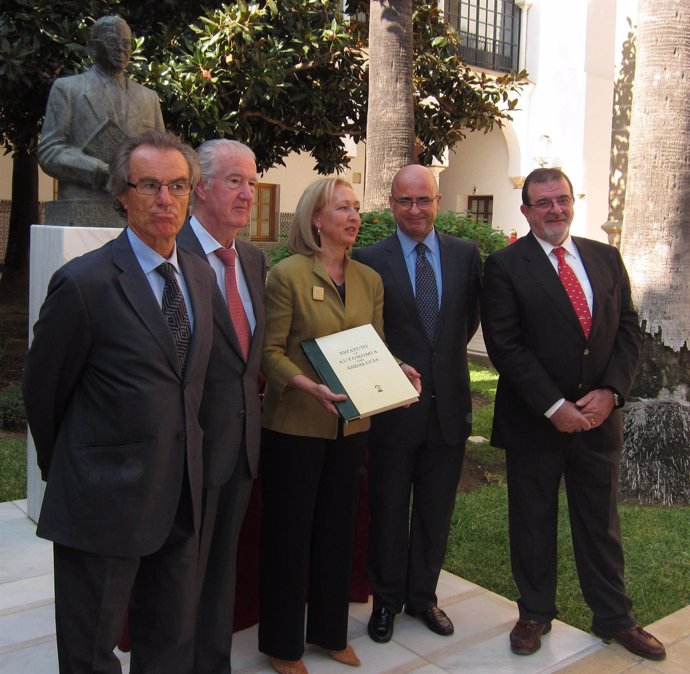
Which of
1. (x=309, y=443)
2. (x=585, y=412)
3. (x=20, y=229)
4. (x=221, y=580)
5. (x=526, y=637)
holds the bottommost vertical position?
(x=526, y=637)

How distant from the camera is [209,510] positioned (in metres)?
2.72

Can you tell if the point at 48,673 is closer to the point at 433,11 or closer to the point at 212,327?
the point at 212,327

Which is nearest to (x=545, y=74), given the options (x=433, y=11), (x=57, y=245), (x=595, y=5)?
(x=595, y=5)

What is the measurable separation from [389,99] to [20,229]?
9.52 metres

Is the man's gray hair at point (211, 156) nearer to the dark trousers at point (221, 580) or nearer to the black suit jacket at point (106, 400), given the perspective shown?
the black suit jacket at point (106, 400)

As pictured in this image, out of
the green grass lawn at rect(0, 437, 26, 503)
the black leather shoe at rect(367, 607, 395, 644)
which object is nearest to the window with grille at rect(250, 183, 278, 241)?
the green grass lawn at rect(0, 437, 26, 503)

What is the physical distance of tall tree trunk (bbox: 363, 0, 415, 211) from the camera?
7055 millimetres

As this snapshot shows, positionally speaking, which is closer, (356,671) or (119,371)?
(119,371)

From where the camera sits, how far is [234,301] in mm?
2877

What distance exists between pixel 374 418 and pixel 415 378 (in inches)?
15.5

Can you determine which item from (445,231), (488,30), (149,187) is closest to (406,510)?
(149,187)

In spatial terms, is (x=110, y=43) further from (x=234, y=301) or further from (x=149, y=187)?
(x=149, y=187)

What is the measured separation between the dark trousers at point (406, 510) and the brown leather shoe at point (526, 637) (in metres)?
0.43

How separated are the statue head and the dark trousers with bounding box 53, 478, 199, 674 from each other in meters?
3.09
